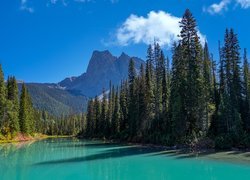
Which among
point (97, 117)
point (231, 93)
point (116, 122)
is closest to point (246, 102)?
point (231, 93)

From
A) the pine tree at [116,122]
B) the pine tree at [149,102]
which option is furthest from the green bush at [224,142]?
the pine tree at [116,122]

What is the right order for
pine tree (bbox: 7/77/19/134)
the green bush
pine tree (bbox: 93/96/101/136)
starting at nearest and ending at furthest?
the green bush → pine tree (bbox: 7/77/19/134) → pine tree (bbox: 93/96/101/136)

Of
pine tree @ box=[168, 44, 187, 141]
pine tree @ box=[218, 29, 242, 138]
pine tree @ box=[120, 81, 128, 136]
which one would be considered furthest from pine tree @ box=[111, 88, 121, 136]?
pine tree @ box=[218, 29, 242, 138]

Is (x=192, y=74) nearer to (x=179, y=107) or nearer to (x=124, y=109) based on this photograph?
(x=179, y=107)

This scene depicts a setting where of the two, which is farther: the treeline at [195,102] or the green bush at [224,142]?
the treeline at [195,102]

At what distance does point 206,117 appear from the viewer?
177ft

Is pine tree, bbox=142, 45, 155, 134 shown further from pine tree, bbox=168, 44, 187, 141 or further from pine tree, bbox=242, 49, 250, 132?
pine tree, bbox=242, 49, 250, 132

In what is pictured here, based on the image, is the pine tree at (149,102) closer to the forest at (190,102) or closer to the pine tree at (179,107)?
the forest at (190,102)

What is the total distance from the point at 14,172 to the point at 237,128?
1222 inches

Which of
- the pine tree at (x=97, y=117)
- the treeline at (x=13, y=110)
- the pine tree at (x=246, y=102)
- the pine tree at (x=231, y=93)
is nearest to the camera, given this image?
the pine tree at (x=231, y=93)

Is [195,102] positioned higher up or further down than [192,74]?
further down

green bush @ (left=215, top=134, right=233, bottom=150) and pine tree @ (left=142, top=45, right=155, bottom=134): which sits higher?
pine tree @ (left=142, top=45, right=155, bottom=134)

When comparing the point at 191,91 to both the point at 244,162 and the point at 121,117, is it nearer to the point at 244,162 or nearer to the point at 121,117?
the point at 244,162

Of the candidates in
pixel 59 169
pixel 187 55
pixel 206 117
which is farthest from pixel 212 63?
pixel 59 169
